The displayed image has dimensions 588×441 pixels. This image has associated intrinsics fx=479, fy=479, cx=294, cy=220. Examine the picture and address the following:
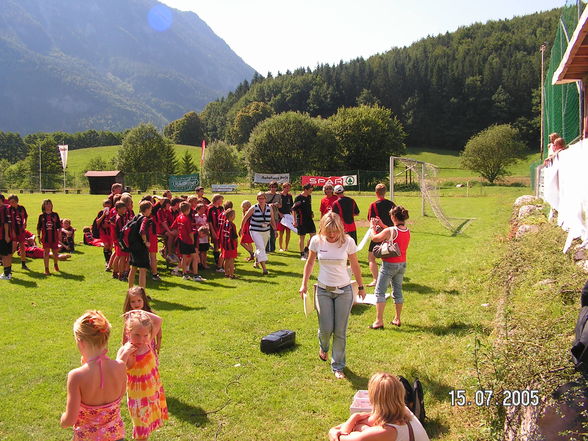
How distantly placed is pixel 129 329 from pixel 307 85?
109m

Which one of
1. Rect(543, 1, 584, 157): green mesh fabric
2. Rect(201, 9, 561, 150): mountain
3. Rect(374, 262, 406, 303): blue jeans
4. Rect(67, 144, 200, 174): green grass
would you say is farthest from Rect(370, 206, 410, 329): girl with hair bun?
Rect(201, 9, 561, 150): mountain

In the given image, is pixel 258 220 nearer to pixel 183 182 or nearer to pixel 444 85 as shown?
pixel 183 182

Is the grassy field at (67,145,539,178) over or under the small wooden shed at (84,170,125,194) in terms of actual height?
over

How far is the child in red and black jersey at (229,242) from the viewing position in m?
10.4

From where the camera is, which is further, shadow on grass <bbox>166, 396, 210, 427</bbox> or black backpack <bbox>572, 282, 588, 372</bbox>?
shadow on grass <bbox>166, 396, 210, 427</bbox>

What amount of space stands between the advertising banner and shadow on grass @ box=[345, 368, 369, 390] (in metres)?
46.7

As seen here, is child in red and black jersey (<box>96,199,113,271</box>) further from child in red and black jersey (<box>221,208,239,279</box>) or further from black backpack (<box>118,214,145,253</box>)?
child in red and black jersey (<box>221,208,239,279</box>)

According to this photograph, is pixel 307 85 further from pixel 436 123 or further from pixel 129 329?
pixel 129 329

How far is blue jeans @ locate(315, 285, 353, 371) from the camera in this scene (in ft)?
17.6

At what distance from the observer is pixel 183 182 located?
51.0m

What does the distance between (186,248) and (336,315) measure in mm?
5709

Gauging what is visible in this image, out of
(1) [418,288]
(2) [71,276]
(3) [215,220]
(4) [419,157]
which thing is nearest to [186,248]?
(3) [215,220]

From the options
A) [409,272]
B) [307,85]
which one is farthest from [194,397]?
[307,85]

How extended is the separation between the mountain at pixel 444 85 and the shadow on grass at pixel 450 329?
87738mm
